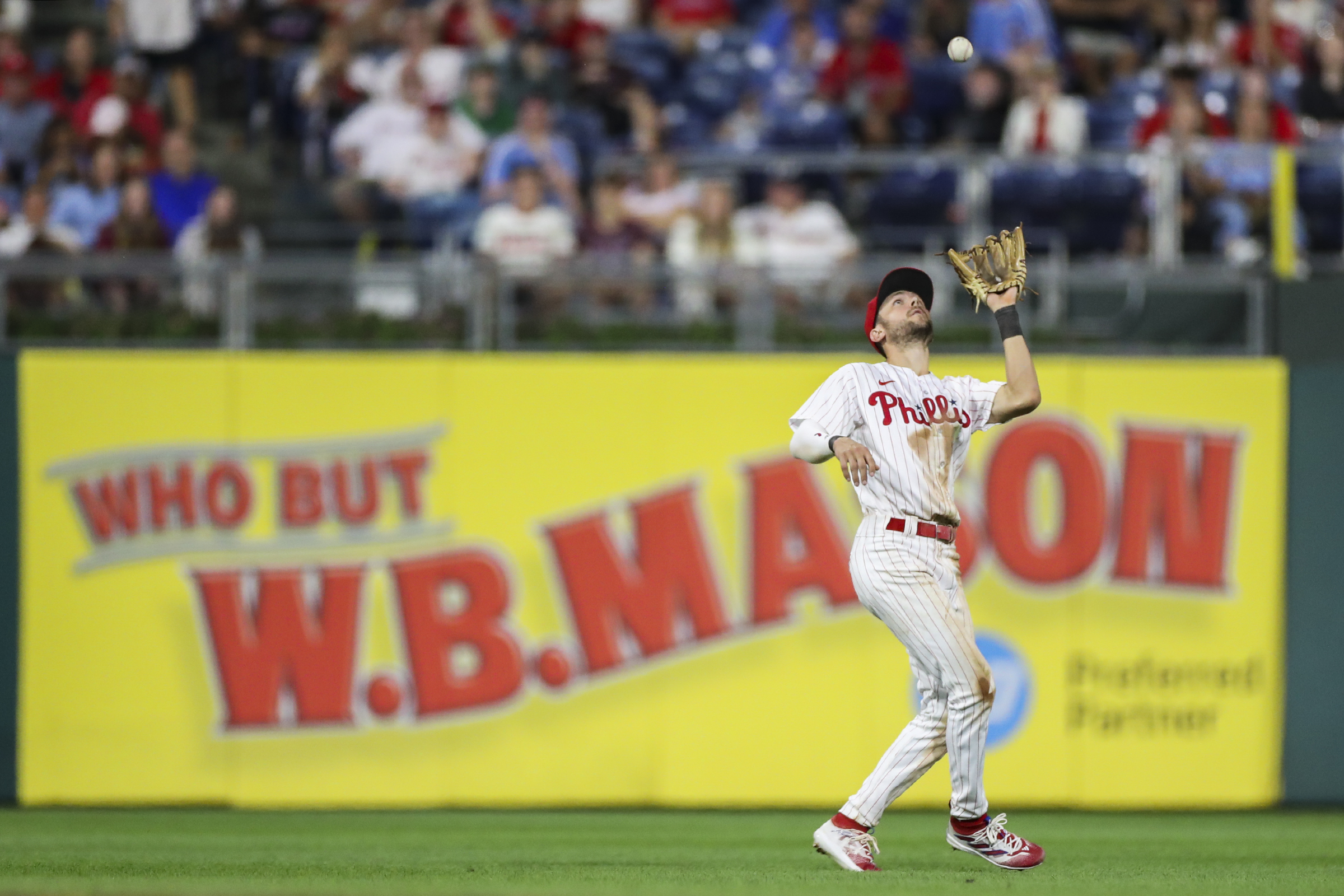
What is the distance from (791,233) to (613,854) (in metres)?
4.67

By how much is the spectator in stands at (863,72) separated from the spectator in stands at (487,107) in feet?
7.33

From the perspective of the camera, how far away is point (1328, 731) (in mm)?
9859

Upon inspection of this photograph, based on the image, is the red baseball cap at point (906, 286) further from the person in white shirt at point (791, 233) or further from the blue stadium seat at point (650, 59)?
the blue stadium seat at point (650, 59)

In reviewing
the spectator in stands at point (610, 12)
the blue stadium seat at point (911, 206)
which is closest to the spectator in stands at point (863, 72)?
the blue stadium seat at point (911, 206)

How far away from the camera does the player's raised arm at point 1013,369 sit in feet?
20.0

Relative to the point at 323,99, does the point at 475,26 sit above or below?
above

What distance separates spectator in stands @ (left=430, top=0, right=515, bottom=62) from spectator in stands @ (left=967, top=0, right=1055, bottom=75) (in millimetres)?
3402

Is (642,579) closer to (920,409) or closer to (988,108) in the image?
(920,409)

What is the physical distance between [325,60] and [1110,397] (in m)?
6.23

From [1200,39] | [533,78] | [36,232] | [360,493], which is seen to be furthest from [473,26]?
[1200,39]

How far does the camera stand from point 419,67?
42.8 ft

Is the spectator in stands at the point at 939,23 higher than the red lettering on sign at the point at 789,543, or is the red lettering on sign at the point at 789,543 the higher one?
the spectator in stands at the point at 939,23

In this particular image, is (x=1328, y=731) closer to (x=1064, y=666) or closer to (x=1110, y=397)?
(x=1064, y=666)

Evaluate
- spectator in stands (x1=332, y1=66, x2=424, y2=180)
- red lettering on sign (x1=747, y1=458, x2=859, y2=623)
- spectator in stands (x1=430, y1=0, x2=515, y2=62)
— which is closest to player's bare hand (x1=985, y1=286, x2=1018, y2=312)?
red lettering on sign (x1=747, y1=458, x2=859, y2=623)
